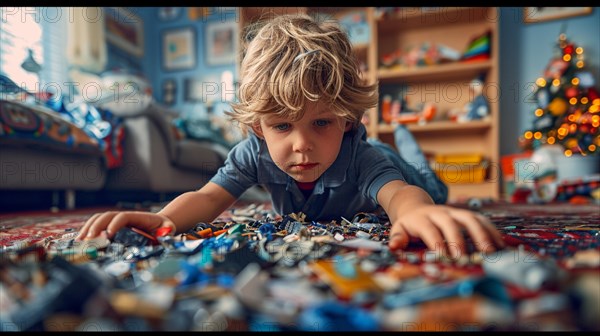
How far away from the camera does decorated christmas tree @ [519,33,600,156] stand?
2441 millimetres

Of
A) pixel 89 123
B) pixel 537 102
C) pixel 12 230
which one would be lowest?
pixel 12 230

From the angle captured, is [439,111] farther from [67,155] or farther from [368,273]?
[368,273]

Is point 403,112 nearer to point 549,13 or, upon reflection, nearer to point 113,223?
point 549,13

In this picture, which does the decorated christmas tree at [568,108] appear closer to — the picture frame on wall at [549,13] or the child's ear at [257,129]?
the picture frame on wall at [549,13]

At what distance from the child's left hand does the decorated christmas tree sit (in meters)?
2.46

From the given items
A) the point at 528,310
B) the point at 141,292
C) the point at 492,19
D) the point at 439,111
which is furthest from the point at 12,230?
the point at 492,19

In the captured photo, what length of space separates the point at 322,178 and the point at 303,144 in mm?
187

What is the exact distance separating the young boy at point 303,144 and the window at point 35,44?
5.54 feet

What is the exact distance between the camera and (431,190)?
1.25 meters

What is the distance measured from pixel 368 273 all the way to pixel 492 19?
114 inches

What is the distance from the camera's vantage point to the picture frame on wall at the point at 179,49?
3779 millimetres

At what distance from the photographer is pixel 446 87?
9.76 feet

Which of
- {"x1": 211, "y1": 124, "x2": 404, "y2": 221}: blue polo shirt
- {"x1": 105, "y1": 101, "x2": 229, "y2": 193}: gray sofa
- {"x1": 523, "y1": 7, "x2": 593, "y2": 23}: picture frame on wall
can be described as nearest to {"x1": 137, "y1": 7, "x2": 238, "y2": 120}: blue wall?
{"x1": 105, "y1": 101, "x2": 229, "y2": 193}: gray sofa

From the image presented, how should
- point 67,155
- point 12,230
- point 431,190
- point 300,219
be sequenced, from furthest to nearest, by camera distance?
1. point 67,155
2. point 431,190
3. point 12,230
4. point 300,219
